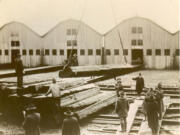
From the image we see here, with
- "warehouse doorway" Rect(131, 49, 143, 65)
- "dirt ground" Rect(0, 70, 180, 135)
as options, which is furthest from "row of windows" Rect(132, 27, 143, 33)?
"dirt ground" Rect(0, 70, 180, 135)

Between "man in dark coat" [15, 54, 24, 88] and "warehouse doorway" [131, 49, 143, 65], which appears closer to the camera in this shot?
"man in dark coat" [15, 54, 24, 88]

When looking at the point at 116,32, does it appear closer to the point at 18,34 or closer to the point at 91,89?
the point at 18,34

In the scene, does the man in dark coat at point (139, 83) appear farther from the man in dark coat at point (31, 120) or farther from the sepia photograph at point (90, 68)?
the man in dark coat at point (31, 120)

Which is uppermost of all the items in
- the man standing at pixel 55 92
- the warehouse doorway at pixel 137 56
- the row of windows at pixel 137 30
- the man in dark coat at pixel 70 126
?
the row of windows at pixel 137 30

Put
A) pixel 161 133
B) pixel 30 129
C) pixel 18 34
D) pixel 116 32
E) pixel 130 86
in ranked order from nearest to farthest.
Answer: pixel 30 129 < pixel 161 133 < pixel 130 86 < pixel 18 34 < pixel 116 32

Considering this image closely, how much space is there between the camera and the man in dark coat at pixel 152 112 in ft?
29.5

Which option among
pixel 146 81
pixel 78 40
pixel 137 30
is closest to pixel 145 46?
pixel 137 30

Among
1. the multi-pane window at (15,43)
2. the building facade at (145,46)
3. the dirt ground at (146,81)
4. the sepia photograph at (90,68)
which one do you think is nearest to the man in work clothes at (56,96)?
the sepia photograph at (90,68)

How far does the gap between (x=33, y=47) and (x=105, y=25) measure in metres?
6.72

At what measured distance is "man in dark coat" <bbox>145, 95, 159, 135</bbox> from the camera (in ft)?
29.5

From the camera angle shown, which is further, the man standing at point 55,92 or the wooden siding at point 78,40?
the wooden siding at point 78,40

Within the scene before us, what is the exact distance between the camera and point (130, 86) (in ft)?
49.0

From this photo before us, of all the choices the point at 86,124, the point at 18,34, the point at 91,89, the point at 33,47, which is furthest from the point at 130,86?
the point at 18,34

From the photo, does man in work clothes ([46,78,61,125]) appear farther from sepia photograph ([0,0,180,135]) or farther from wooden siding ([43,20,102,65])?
wooden siding ([43,20,102,65])
